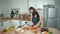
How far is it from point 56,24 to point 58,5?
2.59 ft

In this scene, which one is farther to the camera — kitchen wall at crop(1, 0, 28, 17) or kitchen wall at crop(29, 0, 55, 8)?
kitchen wall at crop(1, 0, 28, 17)

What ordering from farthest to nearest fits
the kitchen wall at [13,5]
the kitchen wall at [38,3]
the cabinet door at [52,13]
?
the kitchen wall at [13,5] → the kitchen wall at [38,3] → the cabinet door at [52,13]

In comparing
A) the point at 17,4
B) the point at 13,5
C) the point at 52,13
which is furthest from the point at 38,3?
the point at 13,5

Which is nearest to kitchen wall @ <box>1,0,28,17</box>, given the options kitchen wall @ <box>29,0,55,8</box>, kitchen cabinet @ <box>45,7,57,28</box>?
kitchen wall @ <box>29,0,55,8</box>

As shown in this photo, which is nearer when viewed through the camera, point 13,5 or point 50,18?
point 50,18

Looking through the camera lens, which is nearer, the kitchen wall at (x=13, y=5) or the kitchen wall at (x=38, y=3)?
the kitchen wall at (x=38, y=3)

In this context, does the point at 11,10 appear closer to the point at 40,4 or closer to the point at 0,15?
the point at 0,15

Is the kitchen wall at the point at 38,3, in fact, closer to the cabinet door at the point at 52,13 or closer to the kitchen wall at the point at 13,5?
the kitchen wall at the point at 13,5

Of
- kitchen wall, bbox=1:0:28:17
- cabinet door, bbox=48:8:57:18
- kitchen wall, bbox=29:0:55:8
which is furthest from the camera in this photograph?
kitchen wall, bbox=1:0:28:17

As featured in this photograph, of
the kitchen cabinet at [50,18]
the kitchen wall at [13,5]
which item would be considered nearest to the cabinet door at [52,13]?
the kitchen cabinet at [50,18]

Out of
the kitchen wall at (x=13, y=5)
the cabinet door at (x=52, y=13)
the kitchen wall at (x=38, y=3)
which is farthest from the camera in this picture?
the kitchen wall at (x=13, y=5)

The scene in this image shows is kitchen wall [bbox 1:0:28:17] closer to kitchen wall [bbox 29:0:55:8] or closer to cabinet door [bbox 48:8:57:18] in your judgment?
kitchen wall [bbox 29:0:55:8]

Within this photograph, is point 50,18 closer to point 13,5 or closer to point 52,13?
point 52,13

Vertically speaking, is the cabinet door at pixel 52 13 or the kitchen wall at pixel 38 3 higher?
the kitchen wall at pixel 38 3
